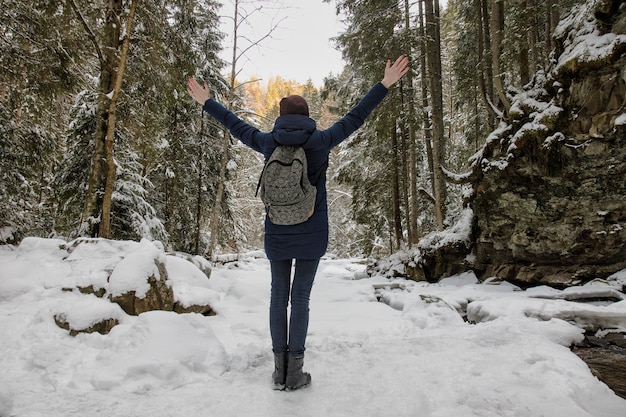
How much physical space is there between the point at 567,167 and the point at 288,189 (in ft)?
24.2

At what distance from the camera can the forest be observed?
7.42 metres

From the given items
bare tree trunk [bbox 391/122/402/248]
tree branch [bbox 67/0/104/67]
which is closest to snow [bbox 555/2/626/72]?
bare tree trunk [bbox 391/122/402/248]

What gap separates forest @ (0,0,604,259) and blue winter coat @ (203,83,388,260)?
6.45m

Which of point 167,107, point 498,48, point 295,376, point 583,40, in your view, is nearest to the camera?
point 295,376

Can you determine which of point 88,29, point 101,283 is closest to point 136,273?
point 101,283

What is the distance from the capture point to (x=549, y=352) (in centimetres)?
277

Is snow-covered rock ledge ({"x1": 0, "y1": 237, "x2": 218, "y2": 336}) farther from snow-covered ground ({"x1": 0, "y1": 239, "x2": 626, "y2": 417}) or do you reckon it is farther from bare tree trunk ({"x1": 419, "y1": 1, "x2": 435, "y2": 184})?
bare tree trunk ({"x1": 419, "y1": 1, "x2": 435, "y2": 184})

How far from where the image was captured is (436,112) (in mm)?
10898

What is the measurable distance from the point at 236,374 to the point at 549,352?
2.56 meters

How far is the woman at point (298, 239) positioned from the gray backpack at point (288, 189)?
0.08 m

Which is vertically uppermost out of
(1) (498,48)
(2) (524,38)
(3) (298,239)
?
(2) (524,38)

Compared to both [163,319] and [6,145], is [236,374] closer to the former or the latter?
[163,319]

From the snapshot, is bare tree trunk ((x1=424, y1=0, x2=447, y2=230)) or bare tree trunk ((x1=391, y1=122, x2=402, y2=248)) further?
bare tree trunk ((x1=391, y1=122, x2=402, y2=248))

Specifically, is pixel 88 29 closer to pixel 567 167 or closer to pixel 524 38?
pixel 524 38
